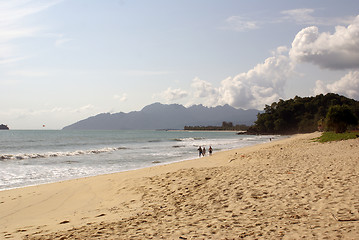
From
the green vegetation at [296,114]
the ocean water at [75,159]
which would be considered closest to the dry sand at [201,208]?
the ocean water at [75,159]

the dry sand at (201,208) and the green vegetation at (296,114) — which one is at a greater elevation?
the green vegetation at (296,114)

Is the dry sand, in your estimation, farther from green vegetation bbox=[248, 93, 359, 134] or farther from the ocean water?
green vegetation bbox=[248, 93, 359, 134]

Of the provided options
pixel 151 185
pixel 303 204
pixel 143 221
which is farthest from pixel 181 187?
pixel 303 204

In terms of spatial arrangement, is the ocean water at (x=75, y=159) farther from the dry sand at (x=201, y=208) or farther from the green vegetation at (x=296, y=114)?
the green vegetation at (x=296, y=114)

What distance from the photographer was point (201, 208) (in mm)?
7848

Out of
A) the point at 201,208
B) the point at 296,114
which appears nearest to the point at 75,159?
the point at 201,208

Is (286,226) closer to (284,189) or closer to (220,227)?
(220,227)

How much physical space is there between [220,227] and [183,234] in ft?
2.67

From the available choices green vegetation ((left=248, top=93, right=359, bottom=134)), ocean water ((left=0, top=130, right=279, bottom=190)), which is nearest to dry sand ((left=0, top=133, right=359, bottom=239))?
ocean water ((left=0, top=130, right=279, bottom=190))

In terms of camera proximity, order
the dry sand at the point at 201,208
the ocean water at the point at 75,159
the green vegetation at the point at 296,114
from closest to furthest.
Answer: the dry sand at the point at 201,208, the ocean water at the point at 75,159, the green vegetation at the point at 296,114

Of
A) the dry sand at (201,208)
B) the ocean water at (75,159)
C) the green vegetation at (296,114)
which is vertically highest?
the green vegetation at (296,114)

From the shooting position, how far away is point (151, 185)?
11938 mm

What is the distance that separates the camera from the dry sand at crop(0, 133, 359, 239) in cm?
596

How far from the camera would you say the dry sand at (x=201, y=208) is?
19.6 ft
